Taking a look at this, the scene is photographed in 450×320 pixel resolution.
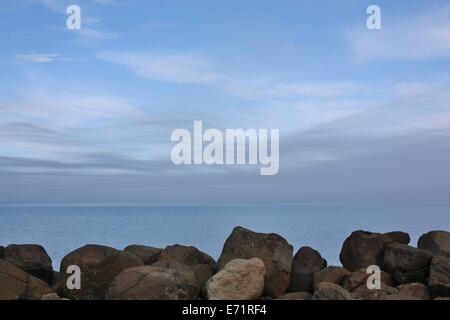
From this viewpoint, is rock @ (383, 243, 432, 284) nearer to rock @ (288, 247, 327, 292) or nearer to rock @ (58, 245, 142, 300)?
rock @ (288, 247, 327, 292)

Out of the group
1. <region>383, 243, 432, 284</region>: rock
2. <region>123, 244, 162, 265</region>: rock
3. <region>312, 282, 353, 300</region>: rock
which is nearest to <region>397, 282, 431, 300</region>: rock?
<region>383, 243, 432, 284</region>: rock

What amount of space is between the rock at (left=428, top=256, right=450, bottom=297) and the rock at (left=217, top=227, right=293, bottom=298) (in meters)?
3.34

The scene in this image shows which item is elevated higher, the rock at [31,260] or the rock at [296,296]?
the rock at [31,260]

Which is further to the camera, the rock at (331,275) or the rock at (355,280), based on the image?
the rock at (331,275)

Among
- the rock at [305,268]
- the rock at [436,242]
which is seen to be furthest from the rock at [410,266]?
the rock at [305,268]

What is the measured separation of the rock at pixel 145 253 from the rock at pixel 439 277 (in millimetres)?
6918

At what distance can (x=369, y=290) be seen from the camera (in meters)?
12.4

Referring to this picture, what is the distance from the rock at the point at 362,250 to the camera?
566 inches

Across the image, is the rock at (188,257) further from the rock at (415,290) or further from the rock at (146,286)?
the rock at (415,290)

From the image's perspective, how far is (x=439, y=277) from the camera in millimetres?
12828

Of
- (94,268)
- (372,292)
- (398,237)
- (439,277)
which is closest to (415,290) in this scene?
(439,277)

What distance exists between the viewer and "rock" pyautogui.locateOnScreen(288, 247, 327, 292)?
1362cm
